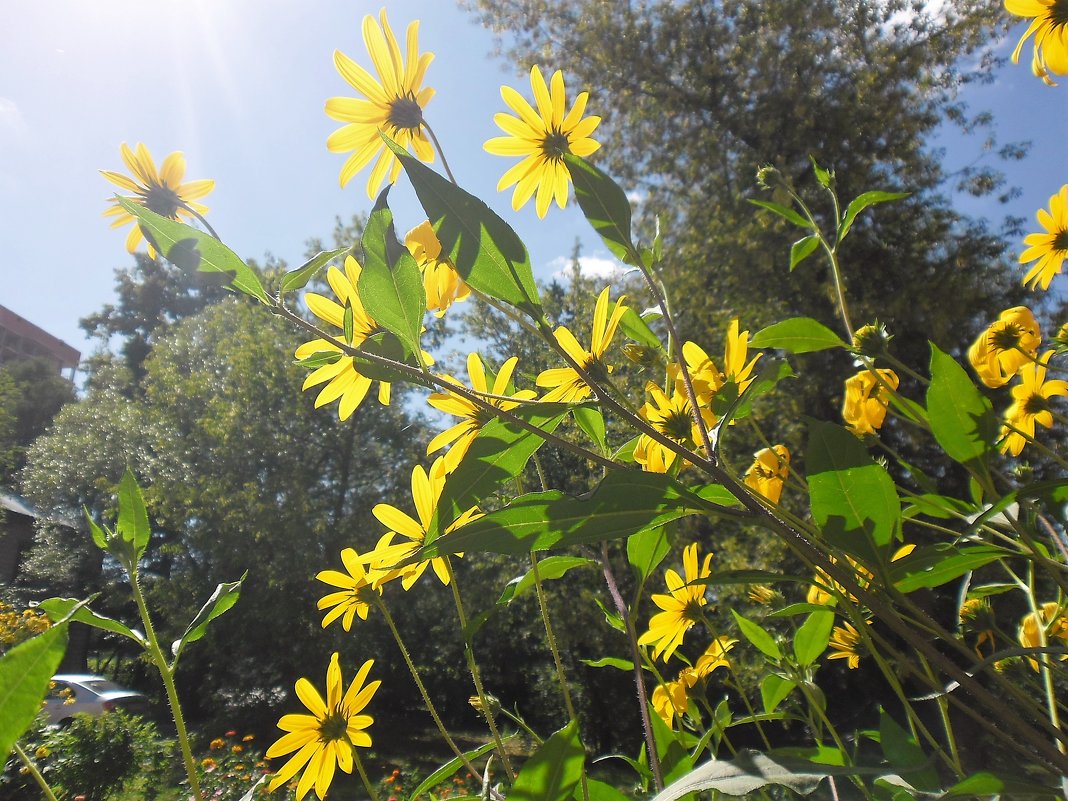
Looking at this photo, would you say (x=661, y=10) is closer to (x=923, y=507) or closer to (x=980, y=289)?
(x=980, y=289)

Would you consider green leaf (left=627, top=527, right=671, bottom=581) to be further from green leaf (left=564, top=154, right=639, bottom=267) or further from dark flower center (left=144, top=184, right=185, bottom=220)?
dark flower center (left=144, top=184, right=185, bottom=220)

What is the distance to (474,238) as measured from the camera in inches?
11.3

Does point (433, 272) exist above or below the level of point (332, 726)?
above

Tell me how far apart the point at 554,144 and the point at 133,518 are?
15.2 inches

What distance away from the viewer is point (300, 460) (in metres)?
8.28

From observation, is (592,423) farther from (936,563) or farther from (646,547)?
(936,563)

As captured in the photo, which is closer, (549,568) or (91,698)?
(549,568)

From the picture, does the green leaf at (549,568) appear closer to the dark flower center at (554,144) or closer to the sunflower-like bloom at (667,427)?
the sunflower-like bloom at (667,427)

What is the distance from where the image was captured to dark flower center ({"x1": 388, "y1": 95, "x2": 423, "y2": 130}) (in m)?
0.49

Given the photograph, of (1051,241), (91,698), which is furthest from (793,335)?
(91,698)

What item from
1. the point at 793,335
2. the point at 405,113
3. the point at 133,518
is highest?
the point at 405,113

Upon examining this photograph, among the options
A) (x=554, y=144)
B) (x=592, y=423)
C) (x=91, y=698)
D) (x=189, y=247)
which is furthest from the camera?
(x=91, y=698)

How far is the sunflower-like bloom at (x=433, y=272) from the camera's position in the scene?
430 millimetres

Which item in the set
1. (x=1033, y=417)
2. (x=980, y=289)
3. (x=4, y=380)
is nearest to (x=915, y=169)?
(x=980, y=289)
